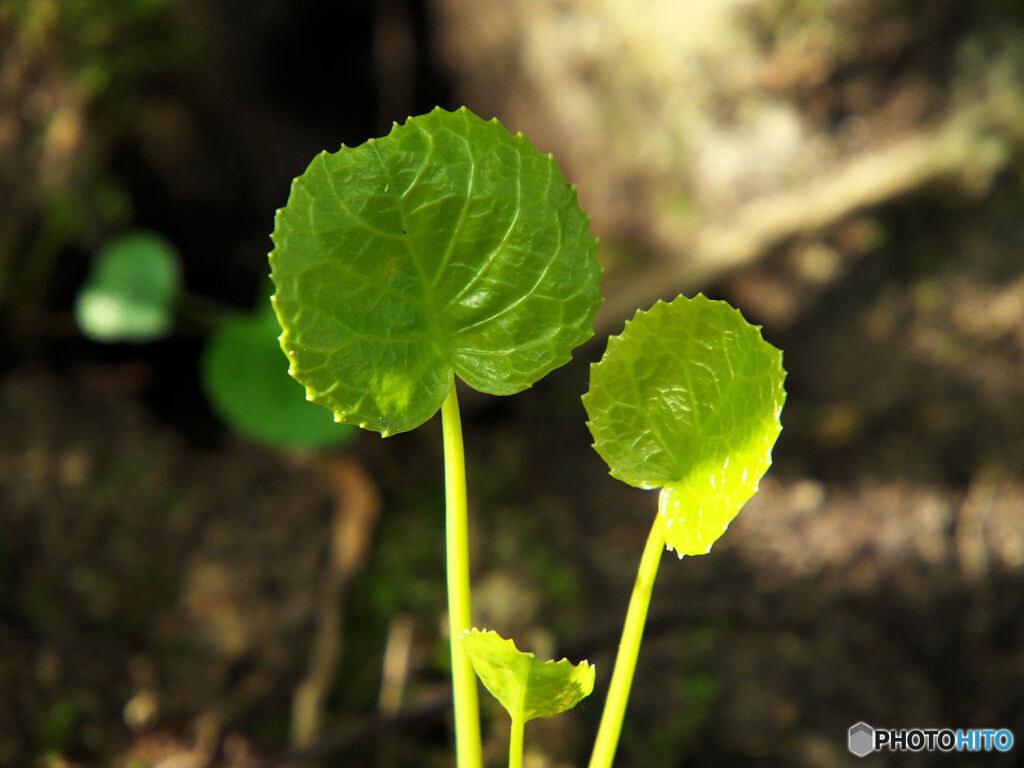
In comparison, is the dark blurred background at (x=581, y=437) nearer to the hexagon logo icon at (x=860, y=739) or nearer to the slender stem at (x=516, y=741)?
the hexagon logo icon at (x=860, y=739)

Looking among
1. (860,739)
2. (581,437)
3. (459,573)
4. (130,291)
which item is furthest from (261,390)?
(860,739)

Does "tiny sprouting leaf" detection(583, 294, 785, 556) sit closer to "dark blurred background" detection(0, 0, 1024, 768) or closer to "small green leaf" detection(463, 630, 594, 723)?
"small green leaf" detection(463, 630, 594, 723)

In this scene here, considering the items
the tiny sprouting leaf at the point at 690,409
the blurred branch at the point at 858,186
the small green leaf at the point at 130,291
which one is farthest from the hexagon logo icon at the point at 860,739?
the small green leaf at the point at 130,291

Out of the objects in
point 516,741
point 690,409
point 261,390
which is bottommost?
point 516,741

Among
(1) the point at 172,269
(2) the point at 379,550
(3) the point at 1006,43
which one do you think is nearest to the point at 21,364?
(1) the point at 172,269

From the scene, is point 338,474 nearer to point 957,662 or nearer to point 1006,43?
point 957,662
